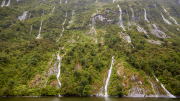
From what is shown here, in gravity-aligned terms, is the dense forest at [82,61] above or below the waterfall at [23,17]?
below

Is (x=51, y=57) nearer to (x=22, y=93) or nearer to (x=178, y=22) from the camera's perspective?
(x=22, y=93)

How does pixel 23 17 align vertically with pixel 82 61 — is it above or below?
above

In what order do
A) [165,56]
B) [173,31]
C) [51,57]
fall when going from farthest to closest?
[173,31], [51,57], [165,56]

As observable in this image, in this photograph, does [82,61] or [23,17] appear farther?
[23,17]

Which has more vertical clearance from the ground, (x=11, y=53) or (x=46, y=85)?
(x=11, y=53)

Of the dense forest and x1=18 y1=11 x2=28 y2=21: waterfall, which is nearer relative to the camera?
the dense forest

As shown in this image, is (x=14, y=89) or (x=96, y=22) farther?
(x=96, y=22)

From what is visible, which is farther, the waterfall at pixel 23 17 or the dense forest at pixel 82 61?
the waterfall at pixel 23 17

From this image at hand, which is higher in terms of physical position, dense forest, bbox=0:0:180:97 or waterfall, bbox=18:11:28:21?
waterfall, bbox=18:11:28:21

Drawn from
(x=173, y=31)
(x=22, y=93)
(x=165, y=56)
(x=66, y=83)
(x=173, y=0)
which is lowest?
(x=22, y=93)

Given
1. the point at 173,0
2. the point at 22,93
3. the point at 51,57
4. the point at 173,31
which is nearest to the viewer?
the point at 22,93

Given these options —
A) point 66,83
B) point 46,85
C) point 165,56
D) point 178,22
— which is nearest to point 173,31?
point 178,22
